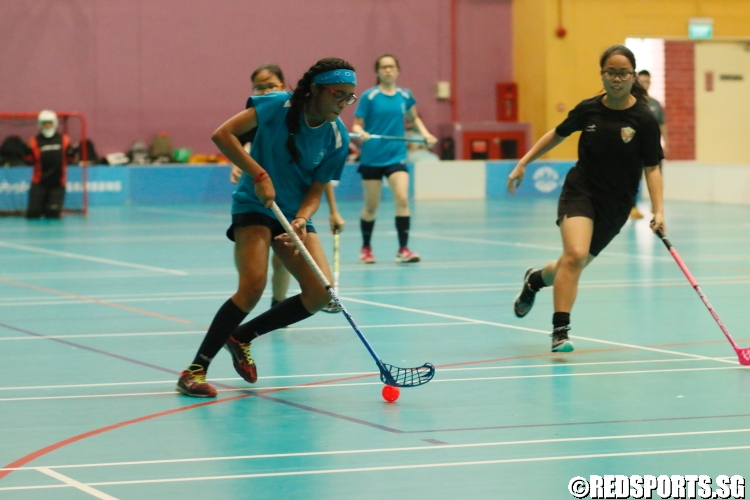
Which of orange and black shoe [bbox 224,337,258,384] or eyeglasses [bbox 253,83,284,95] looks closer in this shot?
orange and black shoe [bbox 224,337,258,384]

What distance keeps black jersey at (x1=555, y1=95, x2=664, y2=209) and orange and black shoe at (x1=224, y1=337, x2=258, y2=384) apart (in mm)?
2401

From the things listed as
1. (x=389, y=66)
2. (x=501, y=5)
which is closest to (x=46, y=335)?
(x=389, y=66)

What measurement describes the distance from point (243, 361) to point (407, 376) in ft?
2.78

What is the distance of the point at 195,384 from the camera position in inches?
244

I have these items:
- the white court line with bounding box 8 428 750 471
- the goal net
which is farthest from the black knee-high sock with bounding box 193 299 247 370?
the goal net

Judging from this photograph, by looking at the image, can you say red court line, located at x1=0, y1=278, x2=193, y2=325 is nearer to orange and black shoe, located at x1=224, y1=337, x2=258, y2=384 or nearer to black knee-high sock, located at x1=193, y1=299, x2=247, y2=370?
orange and black shoe, located at x1=224, y1=337, x2=258, y2=384

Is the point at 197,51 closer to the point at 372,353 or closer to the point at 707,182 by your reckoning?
the point at 707,182

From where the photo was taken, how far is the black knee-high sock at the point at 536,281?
8180 mm

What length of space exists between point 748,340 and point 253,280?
345 centimetres

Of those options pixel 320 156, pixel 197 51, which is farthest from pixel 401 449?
pixel 197 51

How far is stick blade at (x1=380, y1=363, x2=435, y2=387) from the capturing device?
20.1 ft

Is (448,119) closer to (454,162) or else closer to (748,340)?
(454,162)

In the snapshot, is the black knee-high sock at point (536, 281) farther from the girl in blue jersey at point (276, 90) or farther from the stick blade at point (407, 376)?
the stick blade at point (407, 376)

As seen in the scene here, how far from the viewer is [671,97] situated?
27688mm
